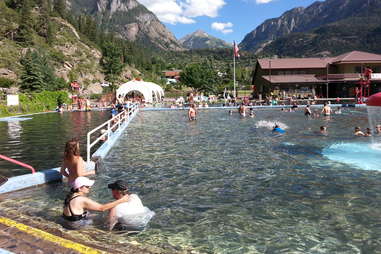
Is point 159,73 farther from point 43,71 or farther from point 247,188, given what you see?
point 247,188

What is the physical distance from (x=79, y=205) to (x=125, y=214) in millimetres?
834

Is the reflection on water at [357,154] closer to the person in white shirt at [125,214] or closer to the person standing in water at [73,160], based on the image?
the person in white shirt at [125,214]

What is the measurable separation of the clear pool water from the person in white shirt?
21 centimetres

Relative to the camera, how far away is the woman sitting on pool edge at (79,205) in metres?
5.77

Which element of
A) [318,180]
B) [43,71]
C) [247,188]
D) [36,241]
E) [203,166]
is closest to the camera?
[36,241]

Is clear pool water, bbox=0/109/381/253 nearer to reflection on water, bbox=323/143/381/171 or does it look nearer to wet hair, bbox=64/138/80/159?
reflection on water, bbox=323/143/381/171

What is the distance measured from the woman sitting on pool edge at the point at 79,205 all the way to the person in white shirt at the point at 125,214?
94mm

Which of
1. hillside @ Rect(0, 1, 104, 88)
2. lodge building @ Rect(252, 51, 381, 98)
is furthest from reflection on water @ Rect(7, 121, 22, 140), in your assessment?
hillside @ Rect(0, 1, 104, 88)

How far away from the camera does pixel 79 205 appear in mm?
5879

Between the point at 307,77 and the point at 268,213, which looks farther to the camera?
the point at 307,77

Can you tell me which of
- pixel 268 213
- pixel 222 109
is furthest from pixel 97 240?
pixel 222 109

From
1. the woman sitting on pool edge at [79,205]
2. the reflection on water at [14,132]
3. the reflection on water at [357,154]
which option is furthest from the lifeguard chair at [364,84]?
the woman sitting on pool edge at [79,205]

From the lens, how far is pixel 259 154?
1212cm

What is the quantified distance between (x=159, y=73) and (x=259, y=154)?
14253cm
